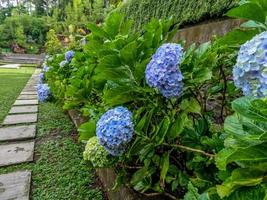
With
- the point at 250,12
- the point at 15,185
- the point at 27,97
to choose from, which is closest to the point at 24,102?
the point at 27,97

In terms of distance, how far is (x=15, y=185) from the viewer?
1887 mm

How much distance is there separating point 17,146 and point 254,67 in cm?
241

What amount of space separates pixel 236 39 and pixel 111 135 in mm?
463

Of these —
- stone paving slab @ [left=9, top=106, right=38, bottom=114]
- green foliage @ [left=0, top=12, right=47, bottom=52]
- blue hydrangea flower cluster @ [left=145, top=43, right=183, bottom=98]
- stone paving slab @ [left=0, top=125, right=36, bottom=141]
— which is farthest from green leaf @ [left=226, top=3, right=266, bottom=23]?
green foliage @ [left=0, top=12, right=47, bottom=52]

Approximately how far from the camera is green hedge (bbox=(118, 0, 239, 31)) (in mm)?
2242

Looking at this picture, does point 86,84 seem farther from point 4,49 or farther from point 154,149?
point 4,49

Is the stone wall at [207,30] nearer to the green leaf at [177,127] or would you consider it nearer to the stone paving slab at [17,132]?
the green leaf at [177,127]

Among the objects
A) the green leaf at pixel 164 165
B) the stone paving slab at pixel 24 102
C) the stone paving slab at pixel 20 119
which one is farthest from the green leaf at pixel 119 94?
the stone paving slab at pixel 24 102

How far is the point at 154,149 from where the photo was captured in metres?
1.08

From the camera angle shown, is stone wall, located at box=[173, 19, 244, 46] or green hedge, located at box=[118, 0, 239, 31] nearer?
stone wall, located at box=[173, 19, 244, 46]

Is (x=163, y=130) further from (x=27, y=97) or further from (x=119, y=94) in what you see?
(x=27, y=97)

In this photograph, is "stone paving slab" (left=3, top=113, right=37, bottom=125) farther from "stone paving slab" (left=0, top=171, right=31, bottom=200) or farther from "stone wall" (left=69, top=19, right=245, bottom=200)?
"stone paving slab" (left=0, top=171, right=31, bottom=200)

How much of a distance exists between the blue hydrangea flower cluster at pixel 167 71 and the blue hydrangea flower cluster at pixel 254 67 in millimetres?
252

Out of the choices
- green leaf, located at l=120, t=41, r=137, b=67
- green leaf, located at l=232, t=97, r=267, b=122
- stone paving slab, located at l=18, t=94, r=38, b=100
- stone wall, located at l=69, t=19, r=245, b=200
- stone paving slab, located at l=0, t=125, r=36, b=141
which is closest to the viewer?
green leaf, located at l=232, t=97, r=267, b=122
